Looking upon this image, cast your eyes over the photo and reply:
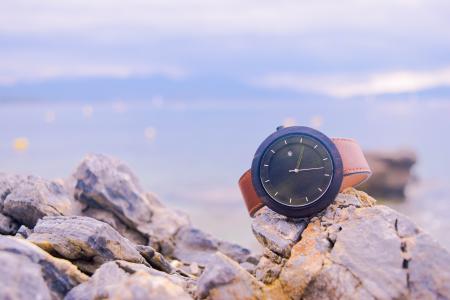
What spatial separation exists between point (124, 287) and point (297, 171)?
255 centimetres

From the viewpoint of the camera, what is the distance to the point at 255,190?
651cm

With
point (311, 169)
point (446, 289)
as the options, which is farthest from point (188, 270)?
point (446, 289)

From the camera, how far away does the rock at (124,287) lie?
4258 mm

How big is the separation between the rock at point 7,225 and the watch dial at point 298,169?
319 cm

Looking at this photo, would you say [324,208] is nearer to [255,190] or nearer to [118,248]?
[255,190]

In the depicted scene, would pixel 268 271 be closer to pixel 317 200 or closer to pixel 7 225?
pixel 317 200

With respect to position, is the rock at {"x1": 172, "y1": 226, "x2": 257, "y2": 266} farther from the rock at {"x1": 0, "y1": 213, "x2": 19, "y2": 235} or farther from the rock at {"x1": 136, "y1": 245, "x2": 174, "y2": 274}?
the rock at {"x1": 0, "y1": 213, "x2": 19, "y2": 235}

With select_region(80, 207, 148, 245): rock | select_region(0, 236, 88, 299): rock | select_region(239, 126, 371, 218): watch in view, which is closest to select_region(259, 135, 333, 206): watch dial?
select_region(239, 126, 371, 218): watch

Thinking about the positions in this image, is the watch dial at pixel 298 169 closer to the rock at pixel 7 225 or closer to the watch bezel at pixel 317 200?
the watch bezel at pixel 317 200

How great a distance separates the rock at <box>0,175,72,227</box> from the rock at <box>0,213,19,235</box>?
2.7 inches

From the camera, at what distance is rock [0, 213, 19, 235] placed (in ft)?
23.5

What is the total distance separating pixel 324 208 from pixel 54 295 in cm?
289

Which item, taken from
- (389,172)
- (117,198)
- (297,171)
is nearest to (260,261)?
(297,171)

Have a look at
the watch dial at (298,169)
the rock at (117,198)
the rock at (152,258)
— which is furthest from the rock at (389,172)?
the rock at (152,258)
